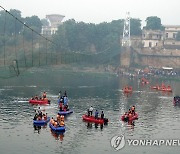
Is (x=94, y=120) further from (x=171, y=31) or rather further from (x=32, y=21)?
(x=32, y=21)

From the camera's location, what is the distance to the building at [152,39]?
549 ft

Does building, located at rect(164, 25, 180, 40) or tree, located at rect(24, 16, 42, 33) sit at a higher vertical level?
tree, located at rect(24, 16, 42, 33)

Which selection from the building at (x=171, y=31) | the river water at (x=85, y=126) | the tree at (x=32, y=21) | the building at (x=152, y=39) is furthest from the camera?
the tree at (x=32, y=21)

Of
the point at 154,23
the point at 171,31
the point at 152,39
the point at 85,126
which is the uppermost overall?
the point at 154,23

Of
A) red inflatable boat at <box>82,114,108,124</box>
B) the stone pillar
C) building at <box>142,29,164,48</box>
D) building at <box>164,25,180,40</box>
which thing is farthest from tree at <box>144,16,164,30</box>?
red inflatable boat at <box>82,114,108,124</box>

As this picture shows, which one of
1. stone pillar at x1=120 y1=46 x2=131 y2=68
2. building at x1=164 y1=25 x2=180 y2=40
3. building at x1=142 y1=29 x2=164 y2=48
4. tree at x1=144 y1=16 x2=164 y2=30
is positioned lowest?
stone pillar at x1=120 y1=46 x2=131 y2=68

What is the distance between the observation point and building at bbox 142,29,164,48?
16720 cm

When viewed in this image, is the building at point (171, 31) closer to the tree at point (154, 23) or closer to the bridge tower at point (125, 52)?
the tree at point (154, 23)

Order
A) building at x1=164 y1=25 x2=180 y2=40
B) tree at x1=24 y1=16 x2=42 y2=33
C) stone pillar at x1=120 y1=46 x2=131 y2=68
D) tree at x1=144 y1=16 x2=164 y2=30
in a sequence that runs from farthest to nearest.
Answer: tree at x1=24 y1=16 x2=42 y2=33, tree at x1=144 y1=16 x2=164 y2=30, building at x1=164 y1=25 x2=180 y2=40, stone pillar at x1=120 y1=46 x2=131 y2=68

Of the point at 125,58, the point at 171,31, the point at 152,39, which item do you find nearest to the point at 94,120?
the point at 125,58

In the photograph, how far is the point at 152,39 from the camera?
→ 16838cm

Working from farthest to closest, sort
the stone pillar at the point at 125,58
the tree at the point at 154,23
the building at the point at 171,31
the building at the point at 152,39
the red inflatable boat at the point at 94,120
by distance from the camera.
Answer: the tree at the point at 154,23
the building at the point at 171,31
the building at the point at 152,39
the stone pillar at the point at 125,58
the red inflatable boat at the point at 94,120

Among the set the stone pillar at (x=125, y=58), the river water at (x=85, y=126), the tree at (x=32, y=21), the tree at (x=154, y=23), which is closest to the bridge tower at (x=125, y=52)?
the stone pillar at (x=125, y=58)

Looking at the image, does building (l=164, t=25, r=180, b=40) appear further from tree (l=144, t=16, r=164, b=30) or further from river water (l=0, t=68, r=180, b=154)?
river water (l=0, t=68, r=180, b=154)
